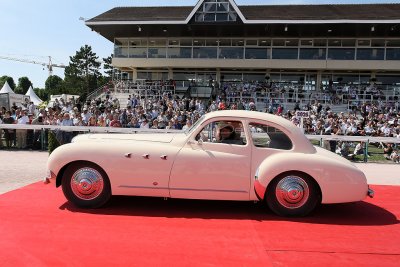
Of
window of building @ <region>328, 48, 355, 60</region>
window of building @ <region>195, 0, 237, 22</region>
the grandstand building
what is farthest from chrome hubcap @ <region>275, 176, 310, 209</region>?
window of building @ <region>328, 48, 355, 60</region>

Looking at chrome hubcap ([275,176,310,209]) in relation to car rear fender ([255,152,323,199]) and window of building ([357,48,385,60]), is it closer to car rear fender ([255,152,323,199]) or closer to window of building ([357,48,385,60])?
car rear fender ([255,152,323,199])

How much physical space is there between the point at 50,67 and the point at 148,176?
165153 mm

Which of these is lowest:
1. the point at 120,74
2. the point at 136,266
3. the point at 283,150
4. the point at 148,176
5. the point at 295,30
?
the point at 136,266

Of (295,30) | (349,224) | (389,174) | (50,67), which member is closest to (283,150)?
(349,224)

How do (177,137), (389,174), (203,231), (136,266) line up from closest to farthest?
(136,266) → (203,231) → (177,137) → (389,174)

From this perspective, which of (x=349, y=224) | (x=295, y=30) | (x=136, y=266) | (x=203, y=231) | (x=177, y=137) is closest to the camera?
(x=136, y=266)

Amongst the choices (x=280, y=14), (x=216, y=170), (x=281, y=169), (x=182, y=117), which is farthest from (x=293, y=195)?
(x=280, y=14)

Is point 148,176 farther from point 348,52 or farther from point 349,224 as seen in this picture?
point 348,52

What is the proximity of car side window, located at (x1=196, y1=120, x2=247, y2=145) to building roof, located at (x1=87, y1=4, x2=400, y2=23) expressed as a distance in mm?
24805

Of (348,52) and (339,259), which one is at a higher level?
(348,52)

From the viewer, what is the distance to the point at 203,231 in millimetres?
4867

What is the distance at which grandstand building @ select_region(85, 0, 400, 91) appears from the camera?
96.1 feet

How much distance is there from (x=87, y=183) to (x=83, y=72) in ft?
241

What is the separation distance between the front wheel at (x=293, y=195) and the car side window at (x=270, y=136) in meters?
0.51
